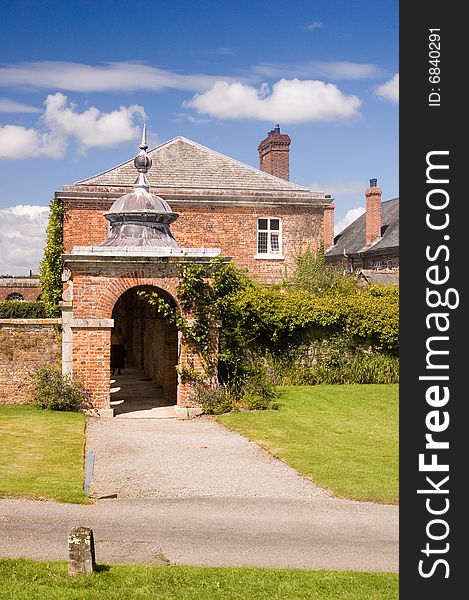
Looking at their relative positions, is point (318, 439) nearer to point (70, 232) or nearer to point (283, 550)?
point (283, 550)

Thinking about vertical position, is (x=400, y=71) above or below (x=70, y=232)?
below

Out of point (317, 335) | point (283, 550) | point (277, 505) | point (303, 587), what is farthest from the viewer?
point (317, 335)

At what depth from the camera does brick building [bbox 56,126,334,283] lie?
31453 mm

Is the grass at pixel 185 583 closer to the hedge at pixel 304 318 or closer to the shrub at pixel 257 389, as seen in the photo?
the shrub at pixel 257 389

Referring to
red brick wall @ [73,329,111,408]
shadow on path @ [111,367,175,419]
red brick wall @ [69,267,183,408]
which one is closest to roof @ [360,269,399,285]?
shadow on path @ [111,367,175,419]

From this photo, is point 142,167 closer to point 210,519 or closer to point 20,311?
point 210,519

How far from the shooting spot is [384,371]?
72.9ft

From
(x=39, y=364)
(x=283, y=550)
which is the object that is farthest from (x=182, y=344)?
(x=283, y=550)

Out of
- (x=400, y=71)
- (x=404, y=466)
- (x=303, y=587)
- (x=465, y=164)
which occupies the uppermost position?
(x=400, y=71)

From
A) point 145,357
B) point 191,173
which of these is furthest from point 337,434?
point 191,173

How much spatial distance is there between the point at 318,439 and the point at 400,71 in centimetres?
1147

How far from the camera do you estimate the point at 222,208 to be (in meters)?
32.2

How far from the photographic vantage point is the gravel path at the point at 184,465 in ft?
36.1

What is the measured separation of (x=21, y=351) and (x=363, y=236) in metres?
36.1
